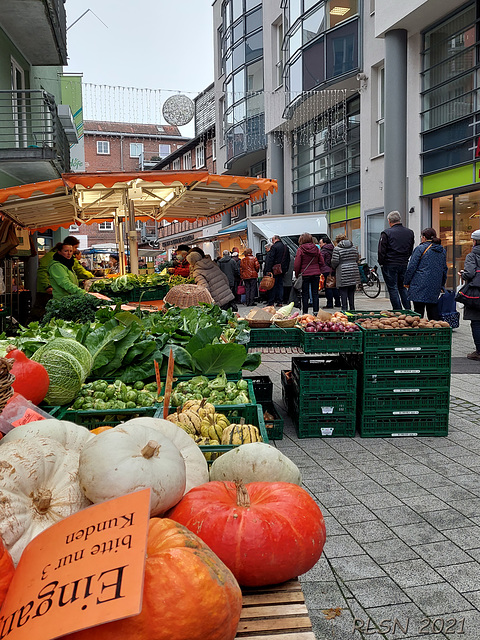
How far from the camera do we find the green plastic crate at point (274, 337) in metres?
5.91

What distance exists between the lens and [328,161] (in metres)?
24.4

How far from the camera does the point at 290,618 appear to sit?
1.57 m

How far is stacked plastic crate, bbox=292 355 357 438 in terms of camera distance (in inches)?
219

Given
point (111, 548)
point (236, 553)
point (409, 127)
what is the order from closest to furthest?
point (111, 548)
point (236, 553)
point (409, 127)

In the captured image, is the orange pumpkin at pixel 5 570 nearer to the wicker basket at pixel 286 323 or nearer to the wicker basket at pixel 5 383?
the wicker basket at pixel 5 383

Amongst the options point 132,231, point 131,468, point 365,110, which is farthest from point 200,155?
point 131,468

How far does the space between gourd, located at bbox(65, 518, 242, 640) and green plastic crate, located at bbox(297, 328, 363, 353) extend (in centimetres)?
424

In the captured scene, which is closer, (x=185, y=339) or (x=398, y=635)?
(x=398, y=635)

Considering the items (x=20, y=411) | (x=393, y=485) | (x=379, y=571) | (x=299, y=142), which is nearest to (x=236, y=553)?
(x=20, y=411)

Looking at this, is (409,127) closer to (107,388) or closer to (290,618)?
(107,388)

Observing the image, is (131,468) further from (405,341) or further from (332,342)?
(405,341)

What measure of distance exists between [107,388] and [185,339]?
1.48 m

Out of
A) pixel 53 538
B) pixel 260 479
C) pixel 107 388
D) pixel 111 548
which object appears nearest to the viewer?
pixel 111 548

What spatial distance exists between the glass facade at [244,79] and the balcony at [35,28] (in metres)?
13.5
